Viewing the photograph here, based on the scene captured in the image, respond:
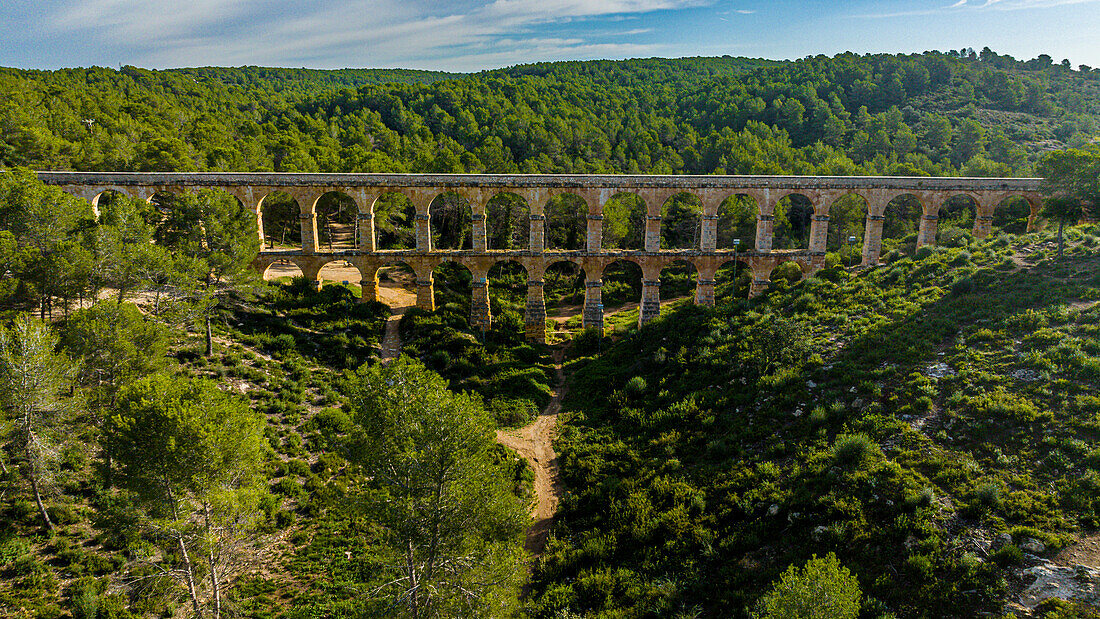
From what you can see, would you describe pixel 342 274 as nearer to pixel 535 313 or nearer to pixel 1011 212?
pixel 535 313

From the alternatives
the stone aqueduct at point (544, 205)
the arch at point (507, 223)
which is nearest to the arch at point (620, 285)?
the arch at point (507, 223)

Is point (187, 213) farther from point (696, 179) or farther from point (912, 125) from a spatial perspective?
point (912, 125)

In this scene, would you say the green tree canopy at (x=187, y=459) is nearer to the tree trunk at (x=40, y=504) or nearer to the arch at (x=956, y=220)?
the tree trunk at (x=40, y=504)

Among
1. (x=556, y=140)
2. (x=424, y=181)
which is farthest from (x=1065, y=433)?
(x=556, y=140)

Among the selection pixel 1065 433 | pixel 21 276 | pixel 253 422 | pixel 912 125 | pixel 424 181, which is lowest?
pixel 1065 433

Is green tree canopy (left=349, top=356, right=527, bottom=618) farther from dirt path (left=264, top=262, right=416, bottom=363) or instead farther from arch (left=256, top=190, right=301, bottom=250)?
arch (left=256, top=190, right=301, bottom=250)

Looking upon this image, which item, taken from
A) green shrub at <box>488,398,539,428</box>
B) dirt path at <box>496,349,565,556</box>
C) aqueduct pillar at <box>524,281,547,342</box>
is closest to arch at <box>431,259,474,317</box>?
aqueduct pillar at <box>524,281,547,342</box>

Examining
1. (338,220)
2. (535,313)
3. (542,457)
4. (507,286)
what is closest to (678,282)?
(507,286)
